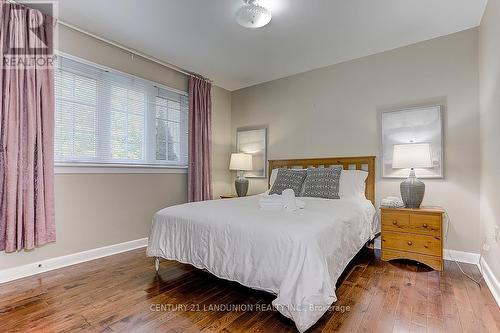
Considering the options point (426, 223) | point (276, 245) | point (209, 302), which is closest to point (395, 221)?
point (426, 223)

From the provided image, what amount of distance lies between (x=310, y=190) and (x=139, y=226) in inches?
86.5

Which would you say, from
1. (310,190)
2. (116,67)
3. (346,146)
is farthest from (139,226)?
(346,146)

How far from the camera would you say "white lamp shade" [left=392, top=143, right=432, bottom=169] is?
2617 millimetres

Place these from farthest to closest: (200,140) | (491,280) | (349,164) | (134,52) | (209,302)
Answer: (200,140)
(349,164)
(134,52)
(491,280)
(209,302)

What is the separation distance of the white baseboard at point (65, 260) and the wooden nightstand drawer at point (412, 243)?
290 centimetres

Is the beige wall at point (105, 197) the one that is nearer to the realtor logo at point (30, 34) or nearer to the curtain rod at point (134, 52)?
the curtain rod at point (134, 52)

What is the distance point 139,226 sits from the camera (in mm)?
3379

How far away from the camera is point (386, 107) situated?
3234 millimetres

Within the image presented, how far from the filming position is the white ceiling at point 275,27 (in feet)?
7.78

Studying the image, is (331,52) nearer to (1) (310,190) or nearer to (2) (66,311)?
(1) (310,190)

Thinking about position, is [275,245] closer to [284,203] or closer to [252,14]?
[284,203]

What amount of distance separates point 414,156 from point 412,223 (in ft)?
2.21

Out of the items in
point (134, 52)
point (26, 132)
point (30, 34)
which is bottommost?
point (26, 132)

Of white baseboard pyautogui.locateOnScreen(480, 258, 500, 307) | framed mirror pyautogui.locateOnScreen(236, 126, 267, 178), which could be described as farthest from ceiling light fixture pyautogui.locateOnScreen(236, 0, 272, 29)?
white baseboard pyautogui.locateOnScreen(480, 258, 500, 307)
